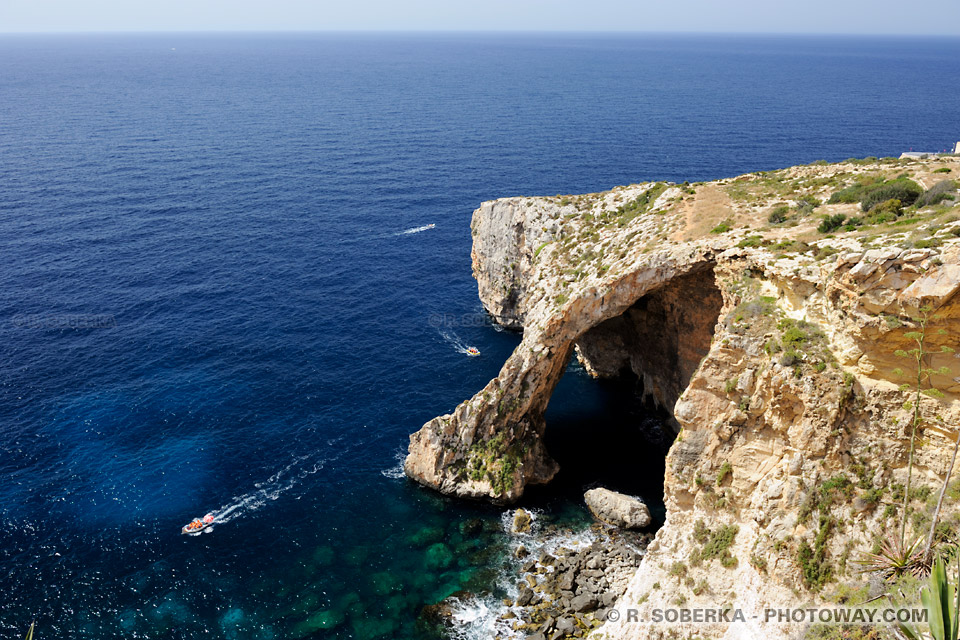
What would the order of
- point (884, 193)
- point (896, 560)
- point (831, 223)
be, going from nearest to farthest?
point (896, 560)
point (831, 223)
point (884, 193)

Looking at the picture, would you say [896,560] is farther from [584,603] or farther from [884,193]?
[884,193]

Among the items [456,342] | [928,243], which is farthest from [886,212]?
[456,342]

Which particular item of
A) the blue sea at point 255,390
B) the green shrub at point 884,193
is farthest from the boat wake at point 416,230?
the green shrub at point 884,193

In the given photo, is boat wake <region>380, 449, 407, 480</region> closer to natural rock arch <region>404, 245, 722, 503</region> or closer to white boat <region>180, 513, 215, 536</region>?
natural rock arch <region>404, 245, 722, 503</region>

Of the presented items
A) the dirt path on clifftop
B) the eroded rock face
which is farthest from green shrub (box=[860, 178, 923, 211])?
the eroded rock face

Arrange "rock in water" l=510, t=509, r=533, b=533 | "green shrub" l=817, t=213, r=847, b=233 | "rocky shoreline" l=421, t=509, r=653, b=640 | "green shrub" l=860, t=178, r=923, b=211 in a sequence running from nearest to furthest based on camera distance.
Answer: "green shrub" l=817, t=213, r=847, b=233, "green shrub" l=860, t=178, r=923, b=211, "rocky shoreline" l=421, t=509, r=653, b=640, "rock in water" l=510, t=509, r=533, b=533

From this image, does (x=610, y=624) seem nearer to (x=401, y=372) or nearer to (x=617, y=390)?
(x=617, y=390)
